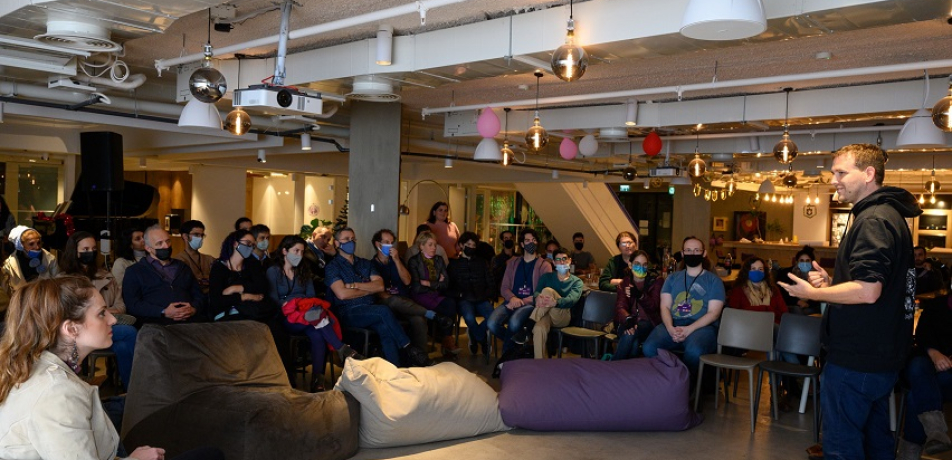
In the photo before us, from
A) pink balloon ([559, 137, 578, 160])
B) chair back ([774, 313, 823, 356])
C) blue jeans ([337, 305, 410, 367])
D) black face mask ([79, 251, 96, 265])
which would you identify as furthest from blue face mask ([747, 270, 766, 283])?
black face mask ([79, 251, 96, 265])

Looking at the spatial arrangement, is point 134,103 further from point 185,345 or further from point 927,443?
point 927,443

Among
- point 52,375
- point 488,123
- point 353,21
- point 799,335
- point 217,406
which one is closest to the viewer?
point 52,375

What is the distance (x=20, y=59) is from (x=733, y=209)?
2071cm

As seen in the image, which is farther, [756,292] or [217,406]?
[756,292]

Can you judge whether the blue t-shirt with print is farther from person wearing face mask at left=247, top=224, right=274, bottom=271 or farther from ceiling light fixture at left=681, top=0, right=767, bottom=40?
person wearing face mask at left=247, top=224, right=274, bottom=271

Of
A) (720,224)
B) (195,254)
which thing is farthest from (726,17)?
(720,224)

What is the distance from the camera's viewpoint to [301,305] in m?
6.09

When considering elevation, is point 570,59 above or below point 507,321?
above

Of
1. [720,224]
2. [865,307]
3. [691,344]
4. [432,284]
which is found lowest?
[691,344]

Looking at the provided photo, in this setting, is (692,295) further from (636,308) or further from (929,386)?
(929,386)

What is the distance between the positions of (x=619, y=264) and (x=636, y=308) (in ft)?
6.63

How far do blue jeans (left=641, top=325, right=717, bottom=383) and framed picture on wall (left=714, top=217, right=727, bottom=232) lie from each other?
677 inches

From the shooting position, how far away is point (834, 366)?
344 centimetres

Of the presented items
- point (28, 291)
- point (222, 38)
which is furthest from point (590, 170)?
point (28, 291)
